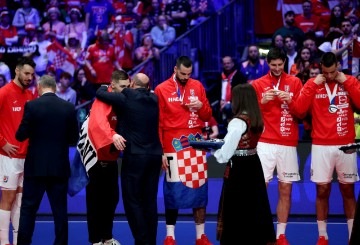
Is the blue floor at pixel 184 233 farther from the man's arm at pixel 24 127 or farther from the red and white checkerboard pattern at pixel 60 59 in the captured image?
the red and white checkerboard pattern at pixel 60 59

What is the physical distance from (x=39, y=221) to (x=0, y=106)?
3054 mm

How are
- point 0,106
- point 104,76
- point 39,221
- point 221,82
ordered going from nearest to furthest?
point 0,106 < point 39,221 < point 221,82 < point 104,76

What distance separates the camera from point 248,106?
8766 mm

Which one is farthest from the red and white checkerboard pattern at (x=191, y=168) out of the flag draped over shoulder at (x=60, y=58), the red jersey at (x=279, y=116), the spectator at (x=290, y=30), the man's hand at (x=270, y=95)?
the flag draped over shoulder at (x=60, y=58)

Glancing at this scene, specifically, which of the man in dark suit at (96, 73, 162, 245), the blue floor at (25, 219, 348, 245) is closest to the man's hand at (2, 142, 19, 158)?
the man in dark suit at (96, 73, 162, 245)

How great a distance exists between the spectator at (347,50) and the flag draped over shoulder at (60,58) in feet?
18.1

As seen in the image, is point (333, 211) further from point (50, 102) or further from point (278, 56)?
point (50, 102)

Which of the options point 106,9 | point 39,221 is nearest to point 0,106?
point 39,221

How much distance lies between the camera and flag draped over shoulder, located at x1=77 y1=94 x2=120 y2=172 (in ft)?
31.0

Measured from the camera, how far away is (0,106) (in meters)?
10.1

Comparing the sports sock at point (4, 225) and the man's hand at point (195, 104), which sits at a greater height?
the man's hand at point (195, 104)

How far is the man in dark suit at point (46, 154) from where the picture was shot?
9.34 metres

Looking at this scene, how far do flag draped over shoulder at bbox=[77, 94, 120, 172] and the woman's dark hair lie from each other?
157 centimetres

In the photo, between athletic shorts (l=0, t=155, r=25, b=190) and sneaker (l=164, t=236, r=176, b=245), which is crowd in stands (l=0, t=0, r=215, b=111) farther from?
sneaker (l=164, t=236, r=176, b=245)
